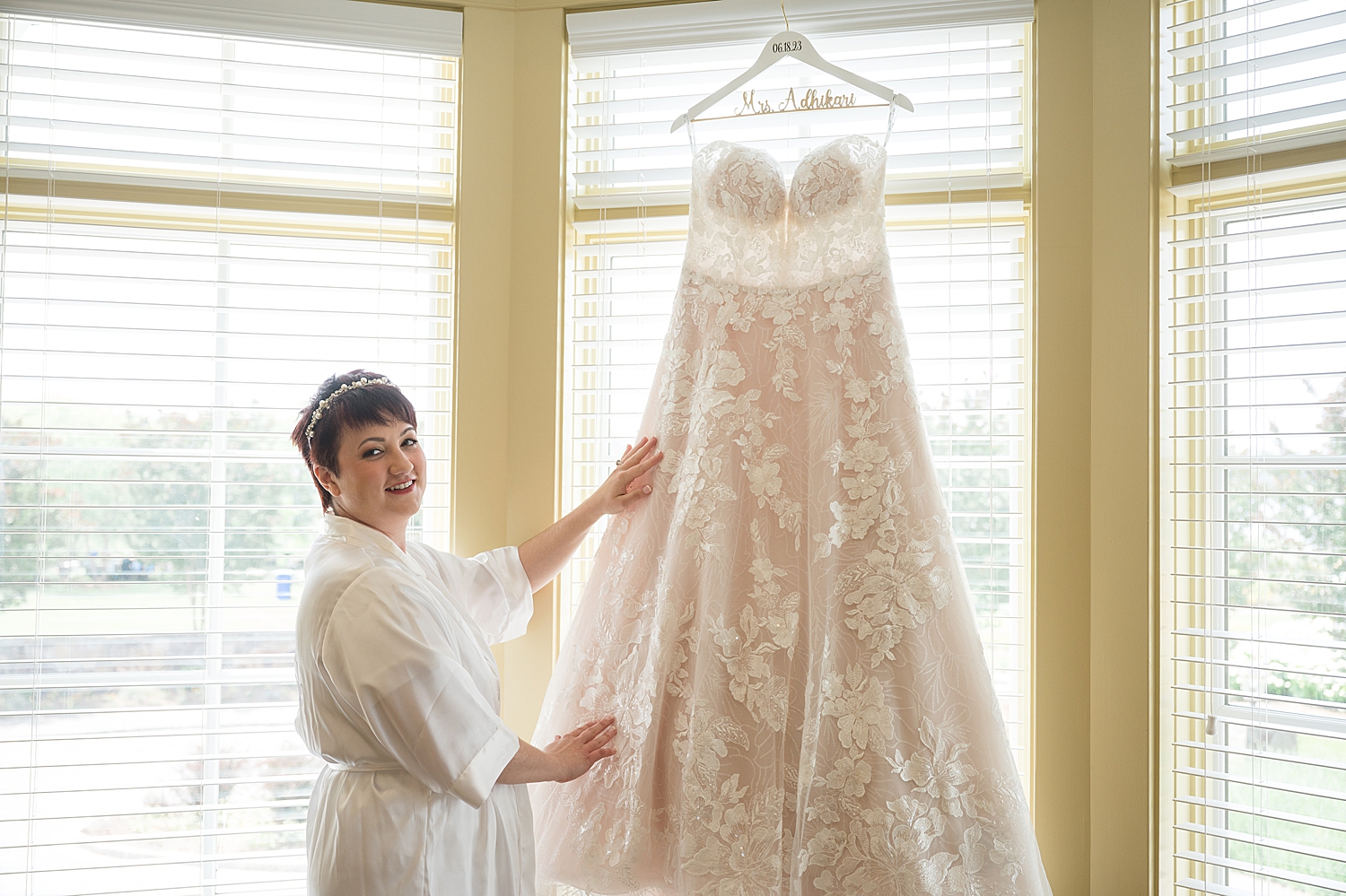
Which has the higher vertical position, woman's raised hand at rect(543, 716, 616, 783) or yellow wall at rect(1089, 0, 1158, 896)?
yellow wall at rect(1089, 0, 1158, 896)

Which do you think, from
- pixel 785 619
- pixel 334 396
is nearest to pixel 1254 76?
pixel 785 619

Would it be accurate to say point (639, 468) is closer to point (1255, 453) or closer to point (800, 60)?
point (800, 60)

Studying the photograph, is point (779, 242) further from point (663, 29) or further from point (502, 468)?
point (502, 468)

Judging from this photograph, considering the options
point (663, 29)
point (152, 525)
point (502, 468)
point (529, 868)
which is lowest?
point (529, 868)

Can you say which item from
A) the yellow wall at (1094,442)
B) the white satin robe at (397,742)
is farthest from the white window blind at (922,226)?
the white satin robe at (397,742)

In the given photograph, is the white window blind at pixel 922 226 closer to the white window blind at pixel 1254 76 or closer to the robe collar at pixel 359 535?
the white window blind at pixel 1254 76

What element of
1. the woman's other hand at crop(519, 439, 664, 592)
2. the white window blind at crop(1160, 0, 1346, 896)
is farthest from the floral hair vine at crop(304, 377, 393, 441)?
the white window blind at crop(1160, 0, 1346, 896)

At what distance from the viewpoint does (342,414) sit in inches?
56.7

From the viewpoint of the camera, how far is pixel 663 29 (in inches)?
68.3

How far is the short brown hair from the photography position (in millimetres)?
1440

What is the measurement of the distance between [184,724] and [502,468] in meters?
0.92

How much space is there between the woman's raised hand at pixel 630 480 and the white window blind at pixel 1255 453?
102 centimetres

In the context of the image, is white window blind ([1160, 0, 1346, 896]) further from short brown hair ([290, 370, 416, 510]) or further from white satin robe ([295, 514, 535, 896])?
short brown hair ([290, 370, 416, 510])

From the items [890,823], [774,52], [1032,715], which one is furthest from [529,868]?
[774,52]
